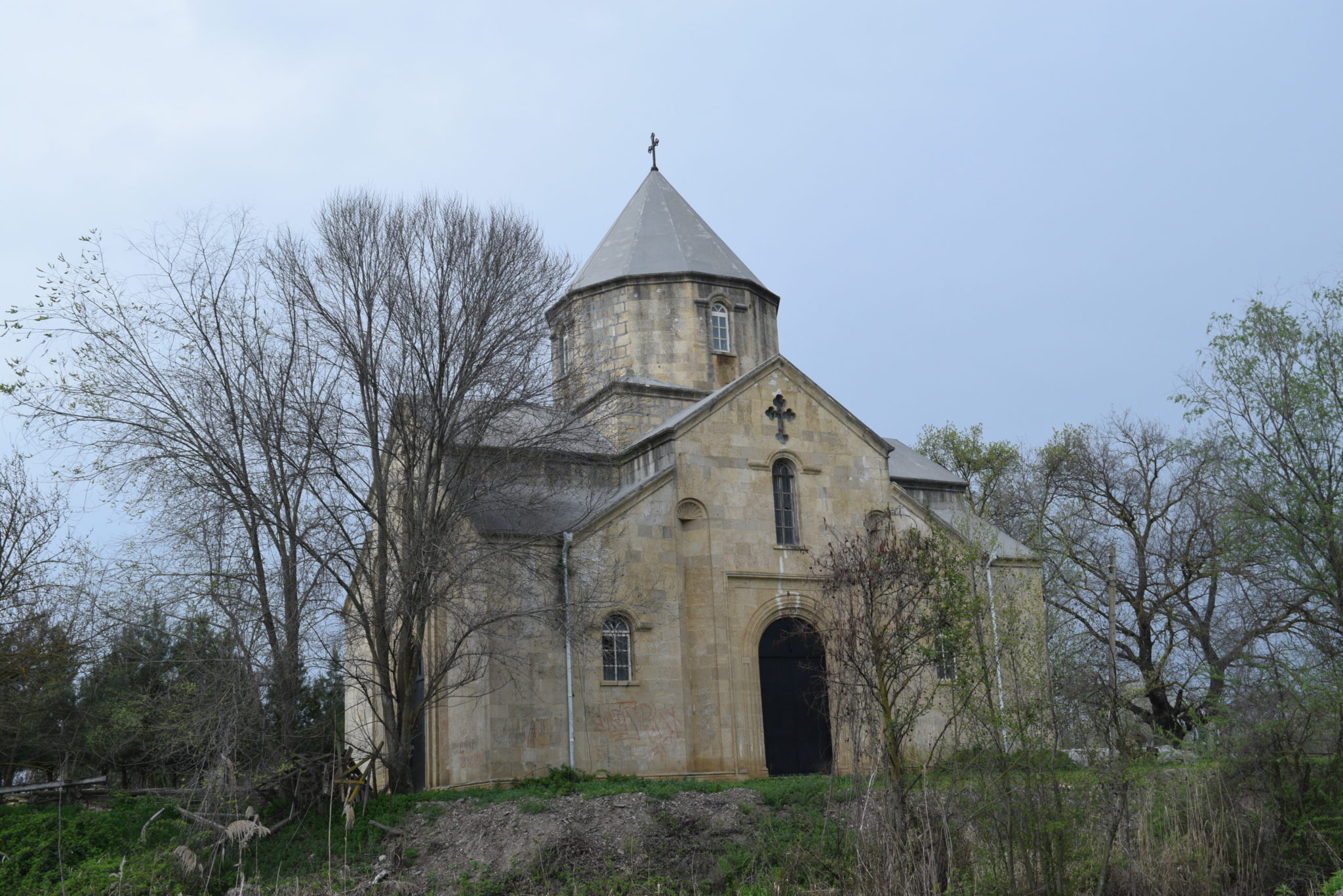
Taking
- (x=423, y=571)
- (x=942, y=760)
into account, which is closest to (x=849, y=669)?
(x=942, y=760)

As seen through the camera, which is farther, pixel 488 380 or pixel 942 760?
→ pixel 488 380

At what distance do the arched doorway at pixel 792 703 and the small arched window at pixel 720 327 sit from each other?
283 inches

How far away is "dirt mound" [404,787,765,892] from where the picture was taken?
13656 mm

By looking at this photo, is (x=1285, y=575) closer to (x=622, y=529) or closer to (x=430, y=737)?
(x=622, y=529)

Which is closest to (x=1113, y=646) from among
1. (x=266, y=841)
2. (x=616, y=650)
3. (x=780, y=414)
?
(x=780, y=414)

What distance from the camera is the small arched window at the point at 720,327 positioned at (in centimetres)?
2530

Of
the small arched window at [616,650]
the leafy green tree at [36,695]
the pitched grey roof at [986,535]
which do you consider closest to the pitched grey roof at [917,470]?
the pitched grey roof at [986,535]

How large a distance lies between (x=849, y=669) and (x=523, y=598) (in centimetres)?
589

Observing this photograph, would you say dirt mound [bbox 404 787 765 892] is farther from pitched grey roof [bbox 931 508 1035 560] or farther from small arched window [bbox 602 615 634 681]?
pitched grey roof [bbox 931 508 1035 560]

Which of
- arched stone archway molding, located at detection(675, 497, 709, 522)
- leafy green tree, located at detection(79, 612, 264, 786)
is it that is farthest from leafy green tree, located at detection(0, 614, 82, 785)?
arched stone archway molding, located at detection(675, 497, 709, 522)

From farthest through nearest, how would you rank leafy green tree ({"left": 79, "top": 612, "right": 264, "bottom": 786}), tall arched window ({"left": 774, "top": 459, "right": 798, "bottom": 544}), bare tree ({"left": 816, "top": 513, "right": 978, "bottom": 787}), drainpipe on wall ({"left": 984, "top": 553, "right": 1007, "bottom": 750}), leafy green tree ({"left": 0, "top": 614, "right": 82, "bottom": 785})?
tall arched window ({"left": 774, "top": 459, "right": 798, "bottom": 544}), leafy green tree ({"left": 0, "top": 614, "right": 82, "bottom": 785}), leafy green tree ({"left": 79, "top": 612, "right": 264, "bottom": 786}), bare tree ({"left": 816, "top": 513, "right": 978, "bottom": 787}), drainpipe on wall ({"left": 984, "top": 553, "right": 1007, "bottom": 750})

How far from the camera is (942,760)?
12000 millimetres

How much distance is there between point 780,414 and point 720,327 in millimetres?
4878

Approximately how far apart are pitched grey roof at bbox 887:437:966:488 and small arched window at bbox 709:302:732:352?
440cm
